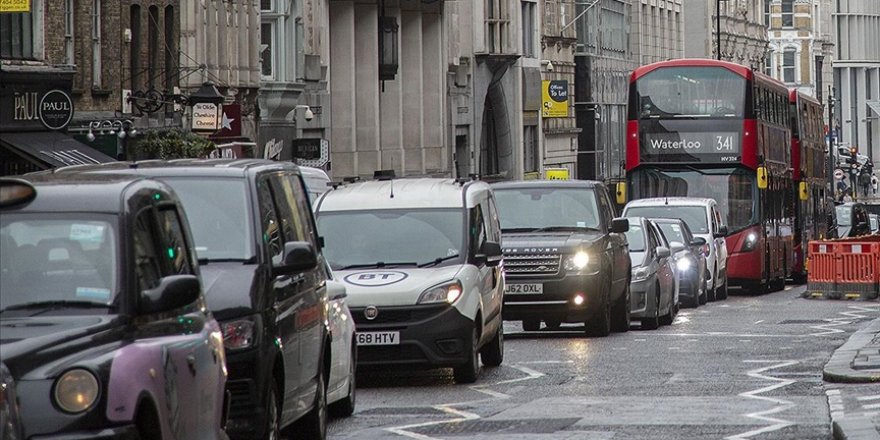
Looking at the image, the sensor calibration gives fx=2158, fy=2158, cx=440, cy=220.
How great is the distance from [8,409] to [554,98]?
66762mm

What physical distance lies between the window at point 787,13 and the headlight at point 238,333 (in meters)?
145

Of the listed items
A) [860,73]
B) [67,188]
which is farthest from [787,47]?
[67,188]

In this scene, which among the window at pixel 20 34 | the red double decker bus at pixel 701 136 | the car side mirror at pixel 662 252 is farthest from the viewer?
the red double decker bus at pixel 701 136

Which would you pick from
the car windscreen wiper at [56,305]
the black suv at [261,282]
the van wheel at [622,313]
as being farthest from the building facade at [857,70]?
the car windscreen wiper at [56,305]

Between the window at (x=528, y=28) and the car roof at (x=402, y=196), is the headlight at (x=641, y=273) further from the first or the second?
the window at (x=528, y=28)

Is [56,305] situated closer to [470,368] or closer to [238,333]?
[238,333]

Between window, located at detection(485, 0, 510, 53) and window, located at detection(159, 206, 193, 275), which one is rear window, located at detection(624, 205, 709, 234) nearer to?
window, located at detection(485, 0, 510, 53)

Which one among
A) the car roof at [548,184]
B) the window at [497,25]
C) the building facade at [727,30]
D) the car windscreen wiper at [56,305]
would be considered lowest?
the car windscreen wiper at [56,305]

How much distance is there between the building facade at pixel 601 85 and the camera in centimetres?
8288

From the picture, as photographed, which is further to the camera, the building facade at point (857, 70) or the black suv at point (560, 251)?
the building facade at point (857, 70)

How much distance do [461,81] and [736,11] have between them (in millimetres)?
51664

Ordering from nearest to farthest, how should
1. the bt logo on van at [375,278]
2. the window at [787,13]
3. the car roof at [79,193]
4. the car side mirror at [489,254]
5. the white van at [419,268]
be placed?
the car roof at [79,193], the white van at [419,268], the bt logo on van at [375,278], the car side mirror at [489,254], the window at [787,13]

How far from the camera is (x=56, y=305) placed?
8719 millimetres

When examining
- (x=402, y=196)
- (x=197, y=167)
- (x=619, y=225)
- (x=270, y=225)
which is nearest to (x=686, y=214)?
(x=619, y=225)
